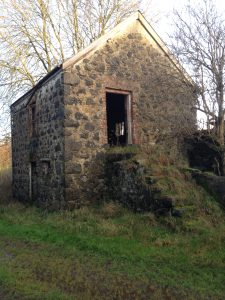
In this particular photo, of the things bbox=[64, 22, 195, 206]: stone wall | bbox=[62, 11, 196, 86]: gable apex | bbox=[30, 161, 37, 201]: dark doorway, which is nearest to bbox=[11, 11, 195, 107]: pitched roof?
bbox=[62, 11, 196, 86]: gable apex

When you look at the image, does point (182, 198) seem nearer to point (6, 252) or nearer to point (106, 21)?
point (6, 252)

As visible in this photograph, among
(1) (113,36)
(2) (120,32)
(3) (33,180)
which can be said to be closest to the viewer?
(1) (113,36)

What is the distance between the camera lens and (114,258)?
6094 millimetres

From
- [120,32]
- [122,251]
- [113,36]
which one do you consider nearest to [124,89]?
[113,36]

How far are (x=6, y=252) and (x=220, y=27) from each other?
771 cm

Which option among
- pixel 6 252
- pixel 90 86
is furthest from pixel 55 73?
pixel 6 252

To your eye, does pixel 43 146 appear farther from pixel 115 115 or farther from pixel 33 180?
pixel 115 115

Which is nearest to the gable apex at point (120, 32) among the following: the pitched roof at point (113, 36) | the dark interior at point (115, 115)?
the pitched roof at point (113, 36)

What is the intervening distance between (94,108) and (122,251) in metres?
5.73

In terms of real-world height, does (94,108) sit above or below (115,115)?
below

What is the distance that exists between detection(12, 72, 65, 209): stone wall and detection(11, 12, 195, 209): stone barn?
0.03m

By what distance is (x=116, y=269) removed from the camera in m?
5.52

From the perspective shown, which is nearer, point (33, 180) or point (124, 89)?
point (124, 89)

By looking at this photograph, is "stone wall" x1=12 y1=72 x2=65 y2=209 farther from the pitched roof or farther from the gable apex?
the gable apex
